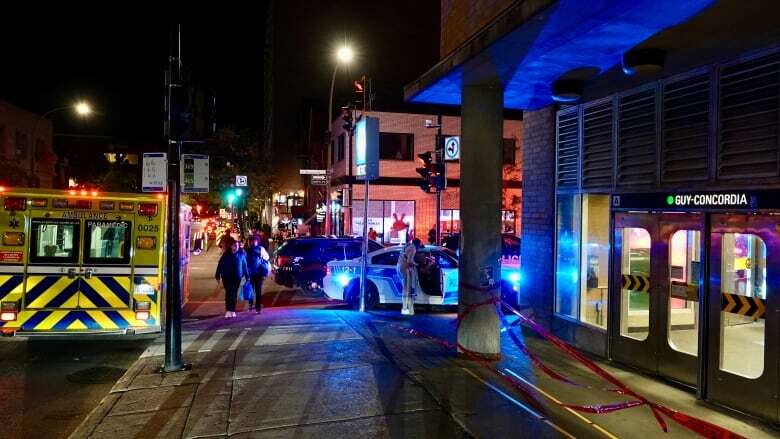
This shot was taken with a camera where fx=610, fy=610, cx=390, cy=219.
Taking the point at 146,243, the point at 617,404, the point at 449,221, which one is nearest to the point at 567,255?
the point at 617,404

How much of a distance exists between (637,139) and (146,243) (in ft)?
24.1

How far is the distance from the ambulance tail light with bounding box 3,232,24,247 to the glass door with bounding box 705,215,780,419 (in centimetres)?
928

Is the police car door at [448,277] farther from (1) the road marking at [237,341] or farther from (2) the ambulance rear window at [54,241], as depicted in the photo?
(2) the ambulance rear window at [54,241]

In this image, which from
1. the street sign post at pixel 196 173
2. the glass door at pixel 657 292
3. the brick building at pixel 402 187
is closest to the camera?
the glass door at pixel 657 292

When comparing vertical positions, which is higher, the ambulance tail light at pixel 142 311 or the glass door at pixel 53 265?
the glass door at pixel 53 265

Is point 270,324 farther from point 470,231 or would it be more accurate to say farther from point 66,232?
point 470,231

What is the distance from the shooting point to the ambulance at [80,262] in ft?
29.3

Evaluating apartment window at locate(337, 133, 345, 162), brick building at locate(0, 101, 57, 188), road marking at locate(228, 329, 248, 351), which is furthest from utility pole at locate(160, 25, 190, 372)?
brick building at locate(0, 101, 57, 188)

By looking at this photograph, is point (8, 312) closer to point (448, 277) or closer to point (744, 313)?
point (448, 277)

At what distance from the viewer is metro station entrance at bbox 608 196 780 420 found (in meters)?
6.23

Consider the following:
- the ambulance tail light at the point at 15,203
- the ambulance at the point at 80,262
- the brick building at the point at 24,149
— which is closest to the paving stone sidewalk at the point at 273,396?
the ambulance at the point at 80,262

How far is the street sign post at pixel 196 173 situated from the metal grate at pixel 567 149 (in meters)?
5.79

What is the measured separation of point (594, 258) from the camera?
962 cm

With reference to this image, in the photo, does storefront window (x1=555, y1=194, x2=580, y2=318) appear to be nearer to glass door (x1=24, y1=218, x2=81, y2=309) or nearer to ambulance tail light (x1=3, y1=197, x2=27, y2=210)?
glass door (x1=24, y1=218, x2=81, y2=309)
